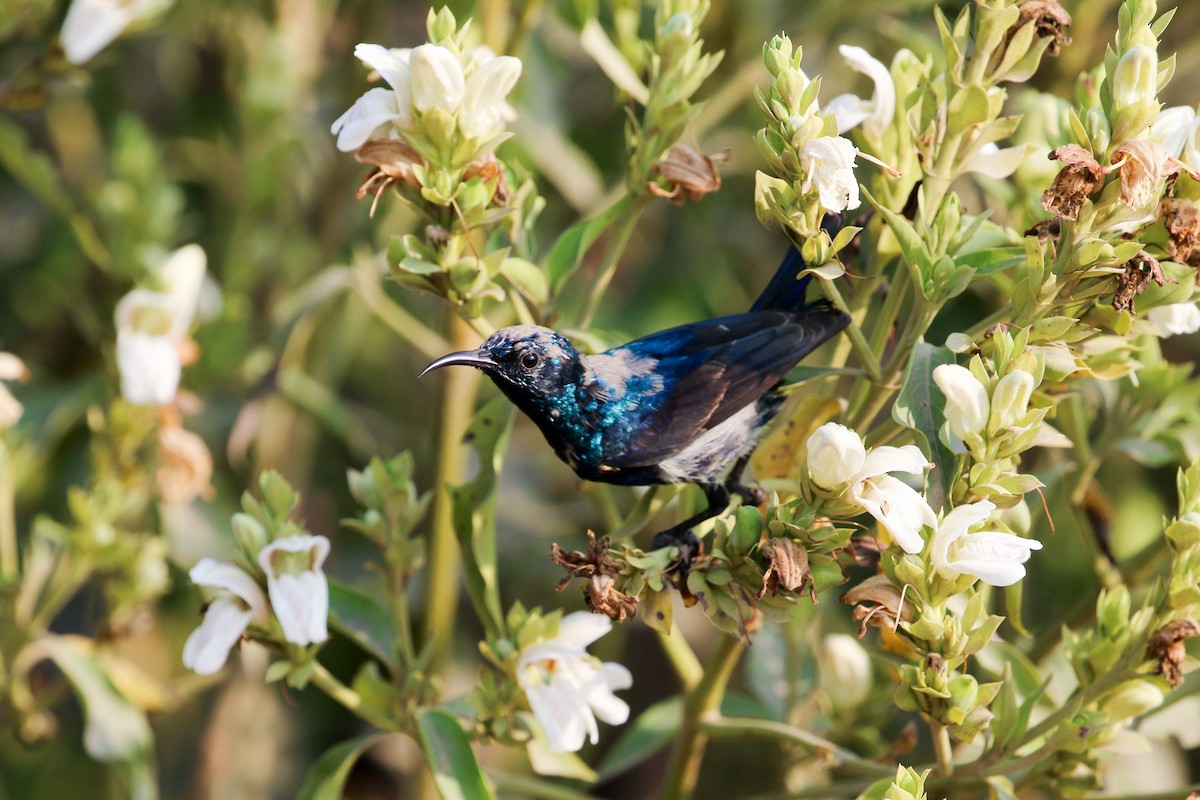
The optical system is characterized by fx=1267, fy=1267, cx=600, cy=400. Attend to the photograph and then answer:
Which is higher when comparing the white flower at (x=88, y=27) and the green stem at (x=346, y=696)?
the white flower at (x=88, y=27)

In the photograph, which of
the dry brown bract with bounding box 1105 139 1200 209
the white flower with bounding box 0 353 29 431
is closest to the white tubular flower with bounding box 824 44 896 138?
the dry brown bract with bounding box 1105 139 1200 209

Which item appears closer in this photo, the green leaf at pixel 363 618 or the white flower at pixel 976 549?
the white flower at pixel 976 549

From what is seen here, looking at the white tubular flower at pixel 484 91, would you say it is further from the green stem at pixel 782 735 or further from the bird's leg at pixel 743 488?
the green stem at pixel 782 735

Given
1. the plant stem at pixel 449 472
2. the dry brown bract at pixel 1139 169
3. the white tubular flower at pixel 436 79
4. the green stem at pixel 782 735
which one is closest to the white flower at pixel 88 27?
the plant stem at pixel 449 472

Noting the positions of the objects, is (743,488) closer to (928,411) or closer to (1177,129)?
(928,411)

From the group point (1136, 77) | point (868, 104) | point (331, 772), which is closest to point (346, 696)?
point (331, 772)
